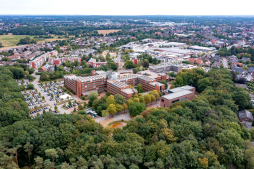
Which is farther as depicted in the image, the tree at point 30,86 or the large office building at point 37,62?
the large office building at point 37,62

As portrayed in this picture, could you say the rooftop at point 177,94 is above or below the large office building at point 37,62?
below

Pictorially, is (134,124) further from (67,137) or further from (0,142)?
(0,142)

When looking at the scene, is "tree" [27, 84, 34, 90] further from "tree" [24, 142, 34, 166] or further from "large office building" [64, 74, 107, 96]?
"tree" [24, 142, 34, 166]

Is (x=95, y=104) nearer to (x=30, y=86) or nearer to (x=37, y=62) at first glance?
(x=30, y=86)

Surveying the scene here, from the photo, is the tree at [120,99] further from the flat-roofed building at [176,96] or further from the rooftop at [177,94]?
the rooftop at [177,94]

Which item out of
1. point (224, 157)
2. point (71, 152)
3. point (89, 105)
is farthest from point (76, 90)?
point (224, 157)

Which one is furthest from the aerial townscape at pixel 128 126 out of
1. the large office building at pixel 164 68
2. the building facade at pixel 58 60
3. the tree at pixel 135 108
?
the building facade at pixel 58 60

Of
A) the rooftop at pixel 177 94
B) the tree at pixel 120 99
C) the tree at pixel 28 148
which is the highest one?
the rooftop at pixel 177 94

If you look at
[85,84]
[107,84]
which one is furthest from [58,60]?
[107,84]

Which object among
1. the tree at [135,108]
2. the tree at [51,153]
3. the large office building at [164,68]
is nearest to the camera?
the tree at [51,153]
